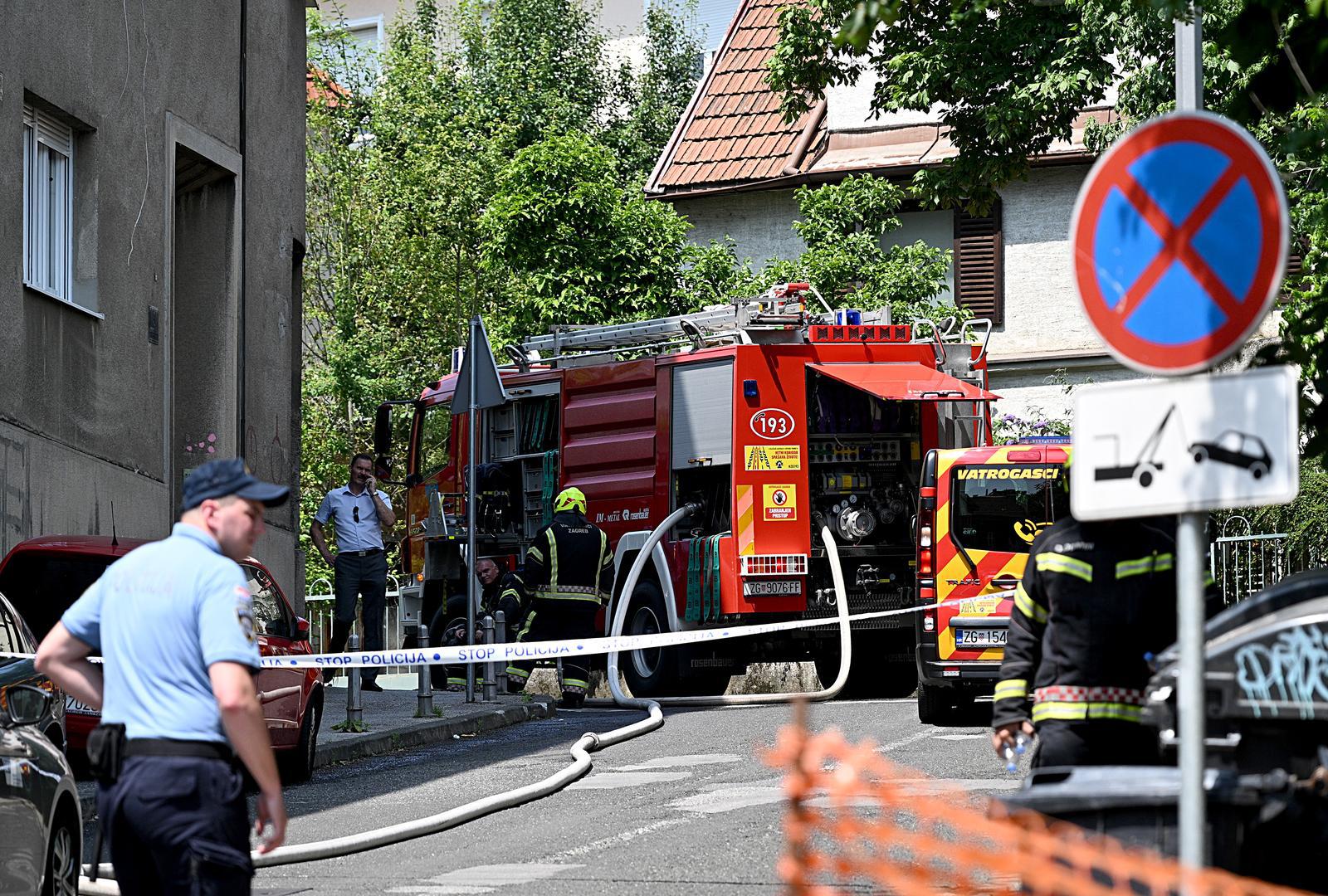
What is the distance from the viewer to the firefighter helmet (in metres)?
18.0

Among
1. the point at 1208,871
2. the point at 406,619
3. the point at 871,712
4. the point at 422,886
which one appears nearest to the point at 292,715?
the point at 422,886

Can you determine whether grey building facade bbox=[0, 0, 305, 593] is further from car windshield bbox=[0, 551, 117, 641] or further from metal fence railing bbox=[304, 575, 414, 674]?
metal fence railing bbox=[304, 575, 414, 674]

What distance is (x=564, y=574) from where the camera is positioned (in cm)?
1791

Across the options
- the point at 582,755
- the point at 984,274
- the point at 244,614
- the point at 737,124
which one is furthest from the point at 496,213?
the point at 244,614

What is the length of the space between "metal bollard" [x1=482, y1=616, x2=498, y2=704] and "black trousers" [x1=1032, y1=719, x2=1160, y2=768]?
10779 millimetres

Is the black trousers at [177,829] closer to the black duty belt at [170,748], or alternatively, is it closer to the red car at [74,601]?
the black duty belt at [170,748]

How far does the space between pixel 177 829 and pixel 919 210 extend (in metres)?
28.3

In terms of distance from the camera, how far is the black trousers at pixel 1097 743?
644 centimetres

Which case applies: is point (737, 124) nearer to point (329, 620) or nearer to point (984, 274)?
point (984, 274)

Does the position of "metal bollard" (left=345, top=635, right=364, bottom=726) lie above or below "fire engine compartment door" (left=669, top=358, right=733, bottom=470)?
below

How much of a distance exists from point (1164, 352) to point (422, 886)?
14.7 feet

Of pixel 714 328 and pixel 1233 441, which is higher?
pixel 714 328

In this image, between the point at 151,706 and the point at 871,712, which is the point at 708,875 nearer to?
→ the point at 151,706

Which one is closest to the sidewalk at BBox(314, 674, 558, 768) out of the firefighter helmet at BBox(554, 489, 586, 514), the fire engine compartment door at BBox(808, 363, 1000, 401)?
the firefighter helmet at BBox(554, 489, 586, 514)
